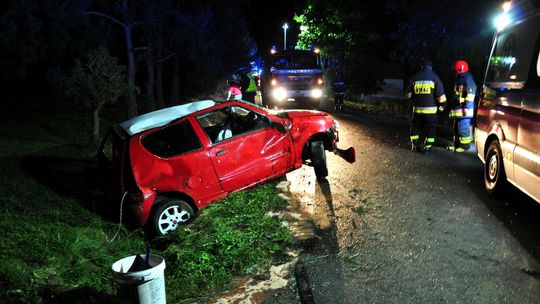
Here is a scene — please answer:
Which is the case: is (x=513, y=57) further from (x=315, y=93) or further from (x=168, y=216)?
(x=315, y=93)

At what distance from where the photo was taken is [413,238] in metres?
5.20

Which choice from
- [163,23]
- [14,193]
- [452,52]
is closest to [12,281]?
[14,193]

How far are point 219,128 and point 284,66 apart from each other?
11.4 meters

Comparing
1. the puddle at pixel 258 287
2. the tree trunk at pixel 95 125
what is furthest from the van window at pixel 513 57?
the tree trunk at pixel 95 125

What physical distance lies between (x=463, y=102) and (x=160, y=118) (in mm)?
6350

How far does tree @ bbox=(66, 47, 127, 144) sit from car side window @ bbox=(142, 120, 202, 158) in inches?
194

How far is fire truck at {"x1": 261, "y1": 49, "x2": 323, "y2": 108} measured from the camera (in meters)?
18.0

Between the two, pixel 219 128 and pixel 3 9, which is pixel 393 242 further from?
pixel 3 9

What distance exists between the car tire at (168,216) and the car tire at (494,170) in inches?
168

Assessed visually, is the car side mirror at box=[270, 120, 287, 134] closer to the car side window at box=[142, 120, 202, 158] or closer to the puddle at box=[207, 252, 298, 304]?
the car side window at box=[142, 120, 202, 158]

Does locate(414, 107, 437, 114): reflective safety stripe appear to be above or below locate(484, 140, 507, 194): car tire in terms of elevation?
above

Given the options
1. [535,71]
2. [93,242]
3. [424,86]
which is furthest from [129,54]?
[535,71]

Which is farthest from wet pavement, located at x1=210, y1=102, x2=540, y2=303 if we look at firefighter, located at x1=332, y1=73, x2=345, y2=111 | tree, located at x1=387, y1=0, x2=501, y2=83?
firefighter, located at x1=332, y1=73, x2=345, y2=111

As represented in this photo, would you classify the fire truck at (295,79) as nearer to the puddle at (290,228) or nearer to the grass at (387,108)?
the grass at (387,108)
